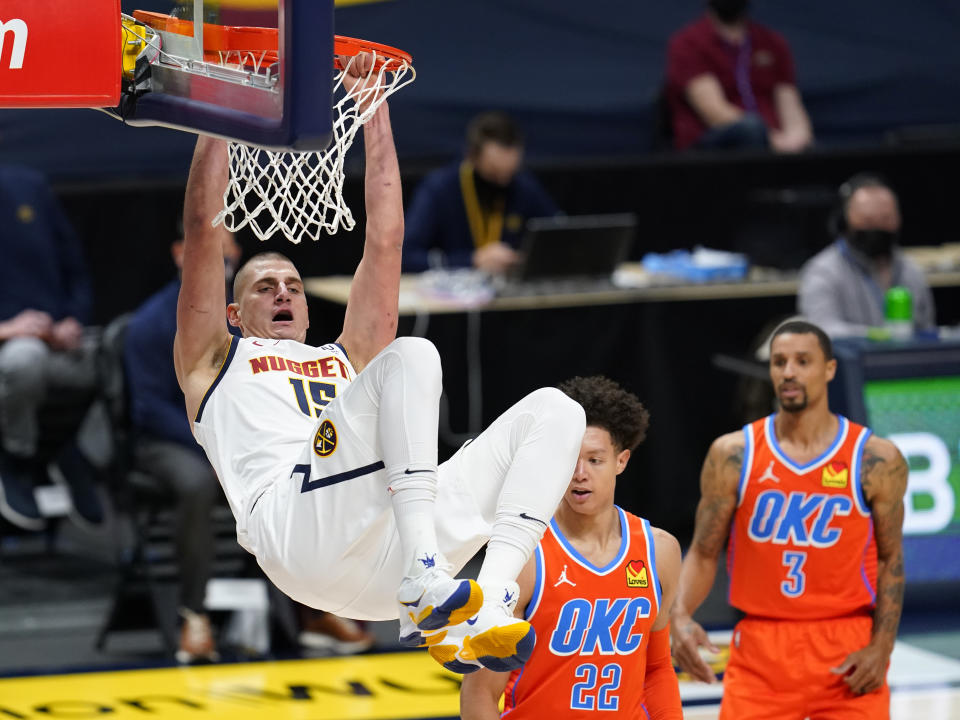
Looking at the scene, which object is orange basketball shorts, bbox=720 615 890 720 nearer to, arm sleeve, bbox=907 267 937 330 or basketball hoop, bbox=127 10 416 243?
basketball hoop, bbox=127 10 416 243

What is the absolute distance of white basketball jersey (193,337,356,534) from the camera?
476 cm

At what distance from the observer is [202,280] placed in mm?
4711

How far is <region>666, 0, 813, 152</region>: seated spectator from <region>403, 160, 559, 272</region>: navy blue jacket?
5.10ft

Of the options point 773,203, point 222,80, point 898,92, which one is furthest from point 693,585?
point 898,92

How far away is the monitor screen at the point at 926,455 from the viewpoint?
7.92 m

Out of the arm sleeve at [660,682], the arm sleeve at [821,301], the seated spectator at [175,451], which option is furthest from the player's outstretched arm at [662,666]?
the arm sleeve at [821,301]

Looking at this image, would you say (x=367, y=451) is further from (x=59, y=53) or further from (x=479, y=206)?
(x=479, y=206)

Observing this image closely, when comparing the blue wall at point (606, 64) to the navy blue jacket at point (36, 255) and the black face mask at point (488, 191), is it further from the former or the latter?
the navy blue jacket at point (36, 255)

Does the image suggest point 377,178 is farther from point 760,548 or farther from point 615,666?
point 760,548

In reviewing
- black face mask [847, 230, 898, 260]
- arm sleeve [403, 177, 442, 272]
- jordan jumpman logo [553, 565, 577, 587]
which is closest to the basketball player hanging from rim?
jordan jumpman logo [553, 565, 577, 587]

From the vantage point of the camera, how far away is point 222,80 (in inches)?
161

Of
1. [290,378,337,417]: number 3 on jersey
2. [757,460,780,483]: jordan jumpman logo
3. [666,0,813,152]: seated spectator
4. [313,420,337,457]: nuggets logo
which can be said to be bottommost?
[757,460,780,483]: jordan jumpman logo

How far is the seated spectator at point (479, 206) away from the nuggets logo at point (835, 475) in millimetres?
3937

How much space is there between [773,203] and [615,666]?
5921mm
